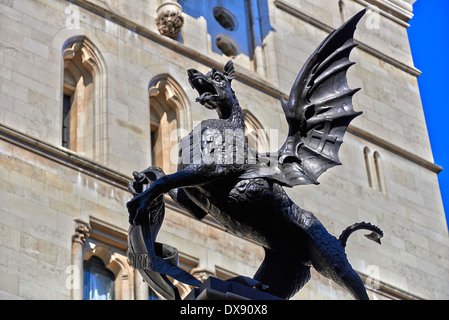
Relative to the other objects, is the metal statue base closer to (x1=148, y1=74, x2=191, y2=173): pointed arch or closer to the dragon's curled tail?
the dragon's curled tail

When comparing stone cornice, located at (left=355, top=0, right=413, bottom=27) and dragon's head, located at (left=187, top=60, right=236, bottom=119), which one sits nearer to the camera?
dragon's head, located at (left=187, top=60, right=236, bottom=119)

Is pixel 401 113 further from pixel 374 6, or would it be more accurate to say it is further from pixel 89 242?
pixel 89 242

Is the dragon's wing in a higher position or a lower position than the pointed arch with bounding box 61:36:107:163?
lower

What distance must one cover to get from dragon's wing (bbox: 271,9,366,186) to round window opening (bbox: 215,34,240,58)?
12.7 meters

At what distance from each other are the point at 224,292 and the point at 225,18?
1627 cm

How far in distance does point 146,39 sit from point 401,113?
6.15m

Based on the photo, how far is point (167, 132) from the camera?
2317 cm

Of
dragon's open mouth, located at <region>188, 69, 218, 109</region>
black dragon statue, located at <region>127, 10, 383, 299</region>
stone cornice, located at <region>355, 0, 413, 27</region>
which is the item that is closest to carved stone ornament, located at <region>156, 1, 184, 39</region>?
stone cornice, located at <region>355, 0, 413, 27</region>

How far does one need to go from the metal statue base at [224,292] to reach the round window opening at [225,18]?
15859 mm

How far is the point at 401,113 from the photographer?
27.6m

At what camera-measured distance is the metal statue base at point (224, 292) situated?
9516 millimetres

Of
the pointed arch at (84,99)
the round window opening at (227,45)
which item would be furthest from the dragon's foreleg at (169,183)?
the round window opening at (227,45)

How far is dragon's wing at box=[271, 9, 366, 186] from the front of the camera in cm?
1127

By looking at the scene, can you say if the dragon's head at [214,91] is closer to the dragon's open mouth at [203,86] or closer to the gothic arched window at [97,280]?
the dragon's open mouth at [203,86]
